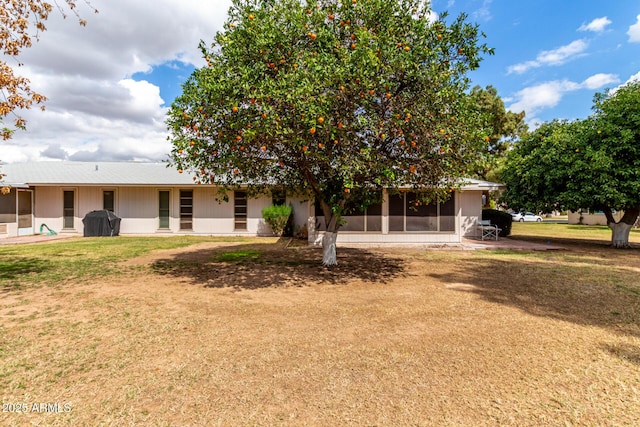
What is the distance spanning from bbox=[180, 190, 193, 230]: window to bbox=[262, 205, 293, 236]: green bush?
3941 mm

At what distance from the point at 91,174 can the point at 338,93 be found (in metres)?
17.1

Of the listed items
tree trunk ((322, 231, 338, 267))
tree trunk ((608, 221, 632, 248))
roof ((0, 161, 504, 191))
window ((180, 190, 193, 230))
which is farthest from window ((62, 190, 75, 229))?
tree trunk ((608, 221, 632, 248))

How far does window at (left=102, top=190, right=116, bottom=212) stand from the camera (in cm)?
1680

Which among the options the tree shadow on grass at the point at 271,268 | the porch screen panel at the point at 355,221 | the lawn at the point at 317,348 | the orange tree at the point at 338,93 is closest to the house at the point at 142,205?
the porch screen panel at the point at 355,221

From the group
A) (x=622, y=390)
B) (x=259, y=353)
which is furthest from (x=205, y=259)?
(x=622, y=390)

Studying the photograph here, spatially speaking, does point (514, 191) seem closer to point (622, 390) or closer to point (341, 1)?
point (341, 1)

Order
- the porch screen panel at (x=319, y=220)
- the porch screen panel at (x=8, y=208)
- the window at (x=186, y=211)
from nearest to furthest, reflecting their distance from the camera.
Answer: the porch screen panel at (x=319, y=220) → the porch screen panel at (x=8, y=208) → the window at (x=186, y=211)

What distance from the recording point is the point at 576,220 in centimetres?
3291

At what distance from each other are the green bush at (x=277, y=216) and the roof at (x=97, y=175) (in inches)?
A: 157

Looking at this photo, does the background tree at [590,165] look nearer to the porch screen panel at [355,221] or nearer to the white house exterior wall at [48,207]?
the porch screen panel at [355,221]

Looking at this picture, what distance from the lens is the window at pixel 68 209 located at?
A: 54.6 ft

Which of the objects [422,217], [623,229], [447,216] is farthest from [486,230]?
[623,229]

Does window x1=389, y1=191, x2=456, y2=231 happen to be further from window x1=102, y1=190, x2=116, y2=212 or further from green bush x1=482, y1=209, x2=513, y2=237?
window x1=102, y1=190, x2=116, y2=212

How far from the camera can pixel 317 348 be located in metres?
4.03
